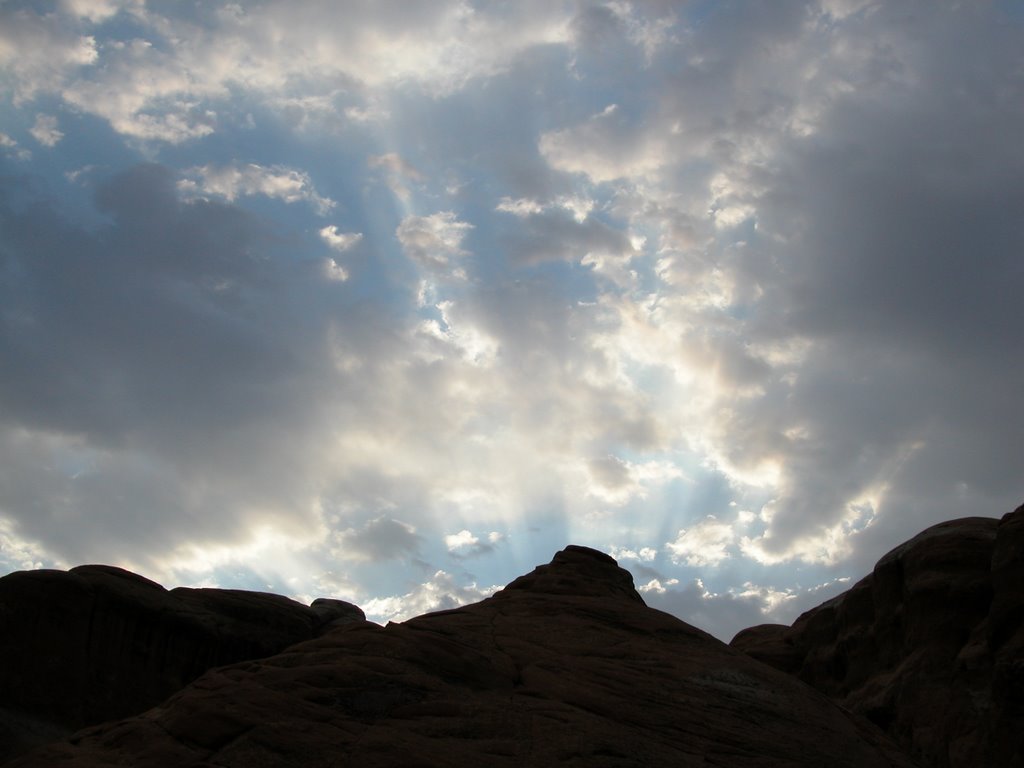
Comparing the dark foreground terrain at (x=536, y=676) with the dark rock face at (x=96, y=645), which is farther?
the dark rock face at (x=96, y=645)

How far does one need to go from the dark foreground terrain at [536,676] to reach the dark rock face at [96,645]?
0.06 m

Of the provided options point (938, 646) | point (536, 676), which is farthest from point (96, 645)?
point (938, 646)

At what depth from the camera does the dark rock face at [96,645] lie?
26.0m

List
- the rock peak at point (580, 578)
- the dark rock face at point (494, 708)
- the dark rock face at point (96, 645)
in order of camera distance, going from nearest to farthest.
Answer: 1. the dark rock face at point (494, 708)
2. the rock peak at point (580, 578)
3. the dark rock face at point (96, 645)

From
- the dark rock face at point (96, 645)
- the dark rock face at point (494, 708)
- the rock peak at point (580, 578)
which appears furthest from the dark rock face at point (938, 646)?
the dark rock face at point (96, 645)

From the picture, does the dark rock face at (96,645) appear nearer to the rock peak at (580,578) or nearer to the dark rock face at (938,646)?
the rock peak at (580,578)

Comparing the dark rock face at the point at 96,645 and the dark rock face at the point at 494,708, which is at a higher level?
the dark rock face at the point at 96,645

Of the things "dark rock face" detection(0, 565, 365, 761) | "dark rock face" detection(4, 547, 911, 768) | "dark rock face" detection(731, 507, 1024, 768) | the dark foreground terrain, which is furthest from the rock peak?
"dark rock face" detection(0, 565, 365, 761)

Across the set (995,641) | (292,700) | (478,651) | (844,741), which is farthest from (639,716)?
(995,641)

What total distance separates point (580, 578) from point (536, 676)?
8.28m

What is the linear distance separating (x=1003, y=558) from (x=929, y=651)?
4299 mm

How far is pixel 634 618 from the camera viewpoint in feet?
67.3

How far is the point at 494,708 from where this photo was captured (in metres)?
14.4

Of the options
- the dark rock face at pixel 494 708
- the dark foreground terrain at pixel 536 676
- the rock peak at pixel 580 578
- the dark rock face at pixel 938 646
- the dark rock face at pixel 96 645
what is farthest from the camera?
the dark rock face at pixel 96 645
